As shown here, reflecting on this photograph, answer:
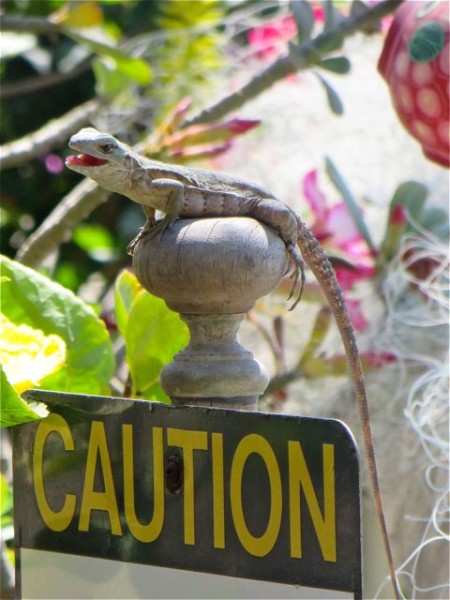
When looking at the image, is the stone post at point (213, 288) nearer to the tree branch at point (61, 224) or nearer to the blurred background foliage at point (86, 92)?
the tree branch at point (61, 224)

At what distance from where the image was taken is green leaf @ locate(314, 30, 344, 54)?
4.13 feet

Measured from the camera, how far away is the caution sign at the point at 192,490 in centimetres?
59

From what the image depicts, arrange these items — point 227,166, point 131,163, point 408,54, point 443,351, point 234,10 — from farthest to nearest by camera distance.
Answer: point 234,10 → point 227,166 → point 443,351 → point 408,54 → point 131,163

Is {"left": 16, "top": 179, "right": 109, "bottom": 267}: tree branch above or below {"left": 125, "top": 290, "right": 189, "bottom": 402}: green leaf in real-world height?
above

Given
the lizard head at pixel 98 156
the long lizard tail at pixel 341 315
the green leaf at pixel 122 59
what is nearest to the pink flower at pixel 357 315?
the green leaf at pixel 122 59

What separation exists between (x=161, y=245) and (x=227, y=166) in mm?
1267

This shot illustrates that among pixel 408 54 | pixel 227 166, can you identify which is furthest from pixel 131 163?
pixel 227 166

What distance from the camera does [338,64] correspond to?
1.19 metres

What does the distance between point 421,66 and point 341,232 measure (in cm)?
44

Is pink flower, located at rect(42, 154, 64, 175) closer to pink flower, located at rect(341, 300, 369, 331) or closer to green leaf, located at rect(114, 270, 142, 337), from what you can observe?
pink flower, located at rect(341, 300, 369, 331)

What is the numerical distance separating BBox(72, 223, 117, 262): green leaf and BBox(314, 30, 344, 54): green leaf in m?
0.77

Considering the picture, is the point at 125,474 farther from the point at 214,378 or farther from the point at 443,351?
the point at 443,351

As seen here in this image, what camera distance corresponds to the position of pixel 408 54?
3.57ft

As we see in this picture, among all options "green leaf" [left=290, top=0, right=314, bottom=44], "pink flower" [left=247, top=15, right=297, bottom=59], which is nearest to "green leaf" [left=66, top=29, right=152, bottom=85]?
"green leaf" [left=290, top=0, right=314, bottom=44]
